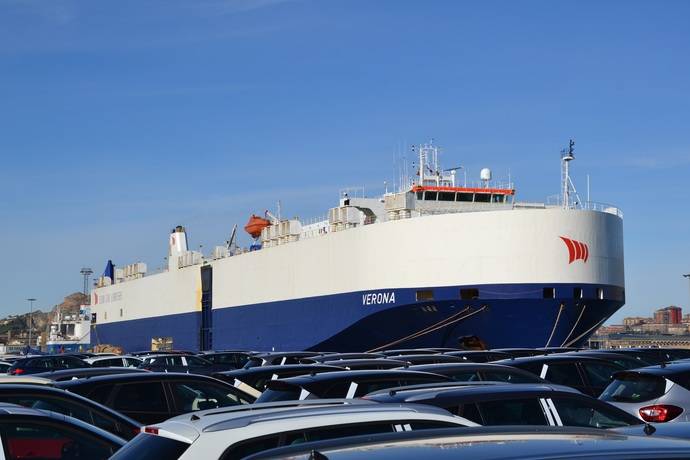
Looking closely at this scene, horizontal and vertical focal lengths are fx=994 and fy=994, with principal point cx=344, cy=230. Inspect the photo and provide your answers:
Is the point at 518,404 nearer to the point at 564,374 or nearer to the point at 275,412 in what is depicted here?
the point at 275,412

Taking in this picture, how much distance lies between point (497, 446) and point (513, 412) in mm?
Answer: 4179

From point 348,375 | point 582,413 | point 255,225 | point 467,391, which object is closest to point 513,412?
point 467,391

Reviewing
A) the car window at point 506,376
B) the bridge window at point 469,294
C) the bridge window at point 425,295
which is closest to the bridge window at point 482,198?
the bridge window at point 425,295

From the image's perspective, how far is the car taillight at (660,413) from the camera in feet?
28.8

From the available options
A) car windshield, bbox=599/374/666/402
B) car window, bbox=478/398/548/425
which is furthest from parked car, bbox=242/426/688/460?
car windshield, bbox=599/374/666/402

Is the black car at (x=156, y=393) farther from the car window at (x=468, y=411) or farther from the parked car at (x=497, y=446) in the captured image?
the parked car at (x=497, y=446)

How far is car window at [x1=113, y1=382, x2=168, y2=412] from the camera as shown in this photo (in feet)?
32.7

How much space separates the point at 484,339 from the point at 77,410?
25500 mm

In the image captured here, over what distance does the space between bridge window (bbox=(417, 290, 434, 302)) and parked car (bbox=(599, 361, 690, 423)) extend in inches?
925

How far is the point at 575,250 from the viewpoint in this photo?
3234 cm

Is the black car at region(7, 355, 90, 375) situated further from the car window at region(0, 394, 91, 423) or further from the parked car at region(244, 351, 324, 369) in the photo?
the car window at region(0, 394, 91, 423)

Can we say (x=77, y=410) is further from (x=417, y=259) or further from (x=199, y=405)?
(x=417, y=259)

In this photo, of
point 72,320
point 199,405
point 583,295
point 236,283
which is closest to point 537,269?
point 583,295

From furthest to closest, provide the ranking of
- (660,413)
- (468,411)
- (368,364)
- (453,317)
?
(453,317) → (368,364) → (660,413) → (468,411)
